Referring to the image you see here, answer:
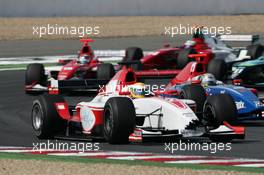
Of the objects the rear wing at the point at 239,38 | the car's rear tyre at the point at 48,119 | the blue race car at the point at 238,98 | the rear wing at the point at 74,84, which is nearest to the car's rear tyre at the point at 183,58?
the rear wing at the point at 239,38

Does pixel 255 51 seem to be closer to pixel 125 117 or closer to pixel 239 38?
pixel 239 38

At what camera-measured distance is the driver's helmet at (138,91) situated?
53.2 feet

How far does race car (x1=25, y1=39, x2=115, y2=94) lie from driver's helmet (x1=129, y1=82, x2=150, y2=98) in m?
6.97

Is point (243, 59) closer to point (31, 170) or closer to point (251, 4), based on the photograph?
point (31, 170)

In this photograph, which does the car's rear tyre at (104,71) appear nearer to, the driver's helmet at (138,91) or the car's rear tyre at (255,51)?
the car's rear tyre at (255,51)

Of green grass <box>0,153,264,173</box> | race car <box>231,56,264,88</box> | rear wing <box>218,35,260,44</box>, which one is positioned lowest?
green grass <box>0,153,264,173</box>

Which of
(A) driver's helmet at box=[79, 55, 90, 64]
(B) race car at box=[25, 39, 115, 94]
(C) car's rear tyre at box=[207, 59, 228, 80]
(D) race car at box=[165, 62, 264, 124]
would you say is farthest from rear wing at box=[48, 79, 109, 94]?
(C) car's rear tyre at box=[207, 59, 228, 80]

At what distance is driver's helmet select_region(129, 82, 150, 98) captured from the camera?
16.2m

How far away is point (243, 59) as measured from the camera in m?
27.7

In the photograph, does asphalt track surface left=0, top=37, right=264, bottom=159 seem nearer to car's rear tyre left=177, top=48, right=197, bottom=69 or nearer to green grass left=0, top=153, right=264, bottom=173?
green grass left=0, top=153, right=264, bottom=173

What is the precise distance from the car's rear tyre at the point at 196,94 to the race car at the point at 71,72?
20.2 ft

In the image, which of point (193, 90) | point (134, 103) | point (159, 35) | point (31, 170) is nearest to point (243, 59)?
point (193, 90)

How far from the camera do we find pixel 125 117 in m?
14.9

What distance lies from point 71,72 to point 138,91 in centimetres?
889
